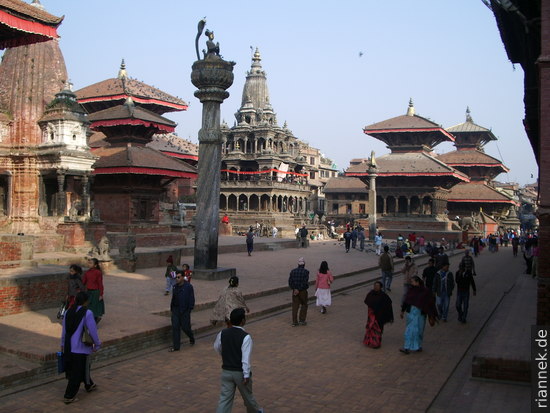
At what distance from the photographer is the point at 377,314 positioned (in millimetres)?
10125

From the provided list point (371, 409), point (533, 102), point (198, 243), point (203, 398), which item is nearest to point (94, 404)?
point (203, 398)

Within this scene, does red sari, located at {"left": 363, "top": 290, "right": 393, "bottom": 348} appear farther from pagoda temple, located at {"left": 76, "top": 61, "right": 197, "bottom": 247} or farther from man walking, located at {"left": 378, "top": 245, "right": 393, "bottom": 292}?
pagoda temple, located at {"left": 76, "top": 61, "right": 197, "bottom": 247}

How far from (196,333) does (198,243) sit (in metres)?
7.05

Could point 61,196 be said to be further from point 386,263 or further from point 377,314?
point 377,314

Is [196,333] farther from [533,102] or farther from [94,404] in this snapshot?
[533,102]

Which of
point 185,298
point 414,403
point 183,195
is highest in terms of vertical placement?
point 183,195

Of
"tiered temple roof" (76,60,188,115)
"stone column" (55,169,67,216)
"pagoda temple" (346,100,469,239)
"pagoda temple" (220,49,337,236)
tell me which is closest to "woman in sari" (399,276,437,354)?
"stone column" (55,169,67,216)

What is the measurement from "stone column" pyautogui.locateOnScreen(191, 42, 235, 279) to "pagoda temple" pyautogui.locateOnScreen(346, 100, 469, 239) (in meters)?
32.8

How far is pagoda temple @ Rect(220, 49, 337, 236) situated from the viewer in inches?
2200

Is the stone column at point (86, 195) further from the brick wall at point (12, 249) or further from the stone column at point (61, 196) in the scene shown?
the brick wall at point (12, 249)

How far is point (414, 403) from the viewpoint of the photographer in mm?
7262

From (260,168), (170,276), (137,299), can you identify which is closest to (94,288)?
(137,299)

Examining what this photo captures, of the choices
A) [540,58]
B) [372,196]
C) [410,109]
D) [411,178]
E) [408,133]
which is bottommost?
[372,196]

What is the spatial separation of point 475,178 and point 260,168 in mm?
26602
